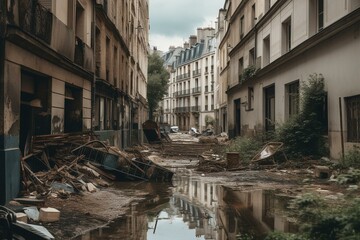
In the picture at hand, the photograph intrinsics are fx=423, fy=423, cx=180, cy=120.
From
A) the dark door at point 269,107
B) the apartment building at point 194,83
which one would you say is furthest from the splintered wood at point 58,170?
the apartment building at point 194,83

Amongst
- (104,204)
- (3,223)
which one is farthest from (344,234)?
(104,204)

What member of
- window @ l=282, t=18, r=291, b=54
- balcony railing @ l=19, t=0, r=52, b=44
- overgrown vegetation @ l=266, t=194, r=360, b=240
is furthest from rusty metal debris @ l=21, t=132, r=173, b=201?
window @ l=282, t=18, r=291, b=54

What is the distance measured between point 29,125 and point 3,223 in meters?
6.07

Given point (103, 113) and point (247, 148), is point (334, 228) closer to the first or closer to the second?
point (247, 148)

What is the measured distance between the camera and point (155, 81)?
56.1 meters

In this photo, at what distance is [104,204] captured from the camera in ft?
29.0

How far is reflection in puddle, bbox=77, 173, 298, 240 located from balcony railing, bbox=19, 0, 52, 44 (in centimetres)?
440

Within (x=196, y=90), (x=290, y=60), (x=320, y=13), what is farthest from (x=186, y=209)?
(x=196, y=90)

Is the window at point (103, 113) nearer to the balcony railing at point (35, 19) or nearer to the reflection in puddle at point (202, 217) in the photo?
the balcony railing at point (35, 19)

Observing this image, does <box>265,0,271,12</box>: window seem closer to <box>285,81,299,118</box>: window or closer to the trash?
<box>285,81,299,118</box>: window

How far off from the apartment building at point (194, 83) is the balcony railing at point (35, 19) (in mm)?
53196

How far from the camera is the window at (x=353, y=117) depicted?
12.0 meters

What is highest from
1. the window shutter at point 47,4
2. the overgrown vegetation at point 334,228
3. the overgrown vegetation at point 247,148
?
the window shutter at point 47,4

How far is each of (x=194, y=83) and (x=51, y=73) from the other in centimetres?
6651
